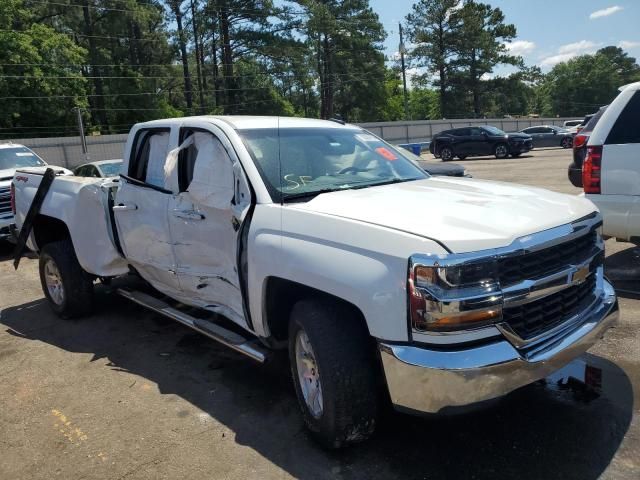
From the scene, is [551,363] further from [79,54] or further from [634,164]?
[79,54]

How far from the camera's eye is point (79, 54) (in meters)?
41.8

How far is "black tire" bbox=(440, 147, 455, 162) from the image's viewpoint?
28.2 meters

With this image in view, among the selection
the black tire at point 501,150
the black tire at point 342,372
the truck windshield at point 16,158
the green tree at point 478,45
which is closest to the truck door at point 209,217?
the black tire at point 342,372

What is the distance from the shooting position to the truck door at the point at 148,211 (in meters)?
4.49

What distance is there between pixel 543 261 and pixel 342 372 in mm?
1192

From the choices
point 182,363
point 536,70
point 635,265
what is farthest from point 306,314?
point 536,70

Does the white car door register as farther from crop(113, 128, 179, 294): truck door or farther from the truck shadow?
crop(113, 128, 179, 294): truck door

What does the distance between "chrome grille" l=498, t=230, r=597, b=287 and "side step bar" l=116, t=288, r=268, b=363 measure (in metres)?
1.70

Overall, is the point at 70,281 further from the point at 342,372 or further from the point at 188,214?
the point at 342,372

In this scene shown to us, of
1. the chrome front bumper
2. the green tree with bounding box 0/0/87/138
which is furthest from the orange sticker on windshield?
the green tree with bounding box 0/0/87/138

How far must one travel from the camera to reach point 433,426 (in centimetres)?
340

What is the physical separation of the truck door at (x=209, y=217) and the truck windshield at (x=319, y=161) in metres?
0.21

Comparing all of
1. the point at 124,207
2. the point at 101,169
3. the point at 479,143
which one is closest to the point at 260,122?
the point at 124,207

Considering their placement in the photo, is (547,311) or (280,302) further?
(280,302)
